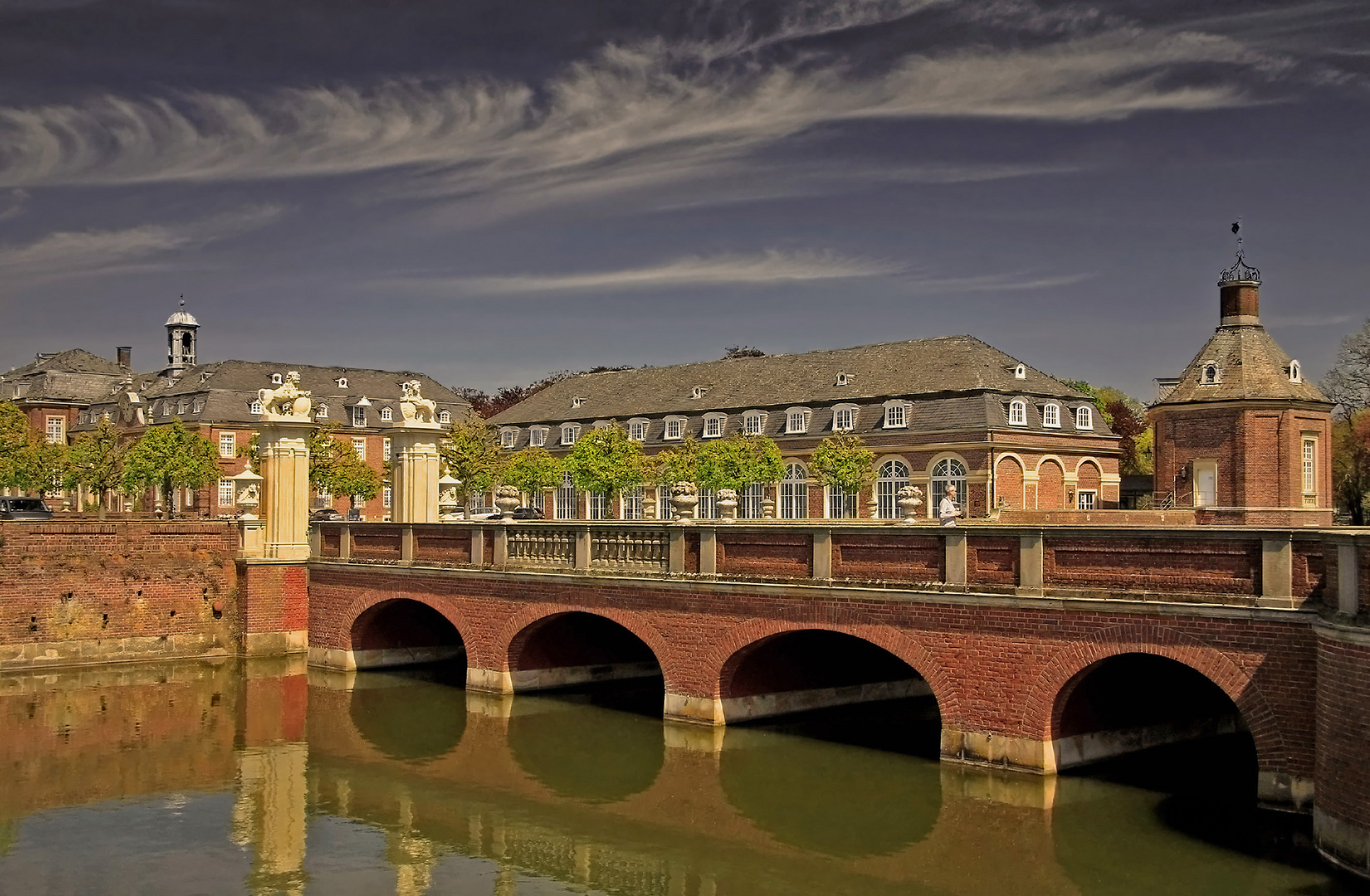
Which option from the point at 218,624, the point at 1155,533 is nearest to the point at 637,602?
the point at 1155,533

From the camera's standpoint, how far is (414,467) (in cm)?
3191

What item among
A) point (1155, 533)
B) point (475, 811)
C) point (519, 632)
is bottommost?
point (475, 811)

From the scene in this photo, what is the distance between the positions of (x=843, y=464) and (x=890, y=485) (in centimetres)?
551

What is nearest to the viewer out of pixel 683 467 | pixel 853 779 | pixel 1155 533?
pixel 1155 533

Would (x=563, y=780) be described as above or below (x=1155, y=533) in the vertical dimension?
below

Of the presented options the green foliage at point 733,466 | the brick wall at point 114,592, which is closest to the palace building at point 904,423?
the green foliage at point 733,466

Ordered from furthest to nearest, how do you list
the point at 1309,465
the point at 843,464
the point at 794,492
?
the point at 794,492, the point at 843,464, the point at 1309,465

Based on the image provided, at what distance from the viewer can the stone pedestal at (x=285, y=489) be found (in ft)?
98.5

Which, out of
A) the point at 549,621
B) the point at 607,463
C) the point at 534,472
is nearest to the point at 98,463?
the point at 534,472

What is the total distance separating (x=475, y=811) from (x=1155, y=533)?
950 centimetres

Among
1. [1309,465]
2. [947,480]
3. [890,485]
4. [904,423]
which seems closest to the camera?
[1309,465]

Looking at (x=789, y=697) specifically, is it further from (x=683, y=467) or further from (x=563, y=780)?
(x=683, y=467)

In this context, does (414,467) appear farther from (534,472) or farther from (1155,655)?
(534,472)

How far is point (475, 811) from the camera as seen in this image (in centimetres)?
1717
